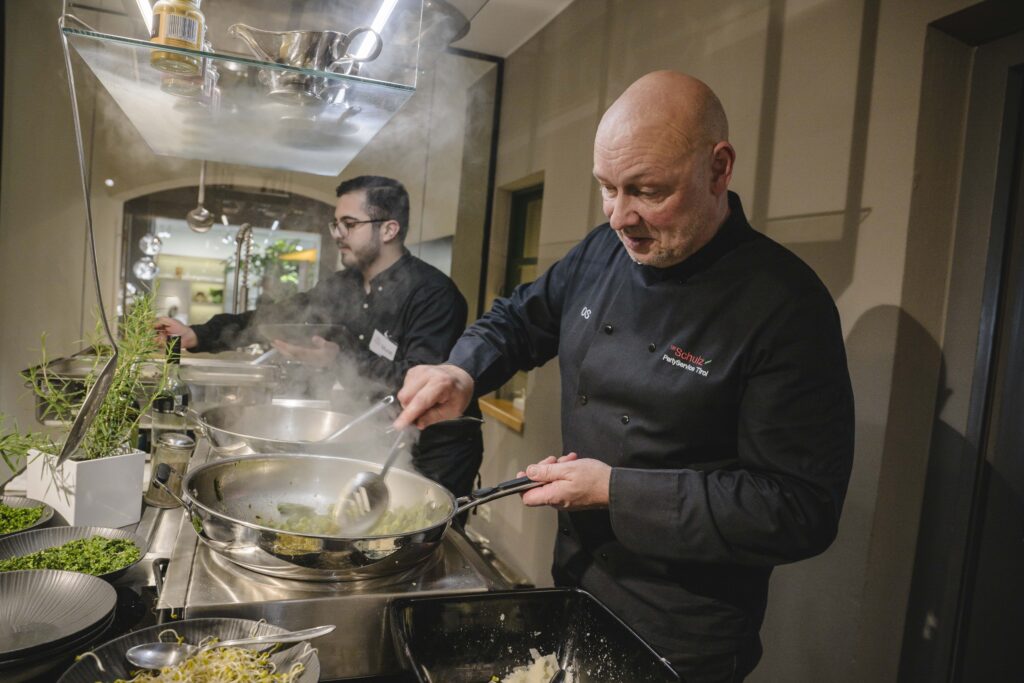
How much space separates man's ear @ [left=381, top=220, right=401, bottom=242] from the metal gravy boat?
1.41 meters

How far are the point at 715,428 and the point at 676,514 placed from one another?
0.73 feet

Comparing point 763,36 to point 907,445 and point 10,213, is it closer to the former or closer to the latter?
point 907,445

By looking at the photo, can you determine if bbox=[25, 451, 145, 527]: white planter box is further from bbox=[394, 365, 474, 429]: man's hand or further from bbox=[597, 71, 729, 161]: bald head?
bbox=[597, 71, 729, 161]: bald head

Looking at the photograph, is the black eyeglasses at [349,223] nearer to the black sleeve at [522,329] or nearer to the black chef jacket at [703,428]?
the black sleeve at [522,329]

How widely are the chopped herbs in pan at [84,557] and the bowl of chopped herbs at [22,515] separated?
4.5 inches

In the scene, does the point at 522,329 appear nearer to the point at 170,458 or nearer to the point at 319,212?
the point at 170,458

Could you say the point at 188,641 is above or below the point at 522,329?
below

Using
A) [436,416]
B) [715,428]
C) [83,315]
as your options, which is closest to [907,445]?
[715,428]

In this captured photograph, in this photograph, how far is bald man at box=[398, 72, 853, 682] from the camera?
116 centimetres

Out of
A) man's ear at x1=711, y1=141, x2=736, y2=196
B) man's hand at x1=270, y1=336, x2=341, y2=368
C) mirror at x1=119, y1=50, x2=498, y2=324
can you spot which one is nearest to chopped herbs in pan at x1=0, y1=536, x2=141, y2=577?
man's ear at x1=711, y1=141, x2=736, y2=196

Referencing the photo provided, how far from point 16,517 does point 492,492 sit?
3.13 ft

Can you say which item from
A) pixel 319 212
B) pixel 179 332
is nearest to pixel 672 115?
pixel 179 332

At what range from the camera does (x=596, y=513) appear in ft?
4.71

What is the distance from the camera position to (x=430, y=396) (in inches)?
56.1
